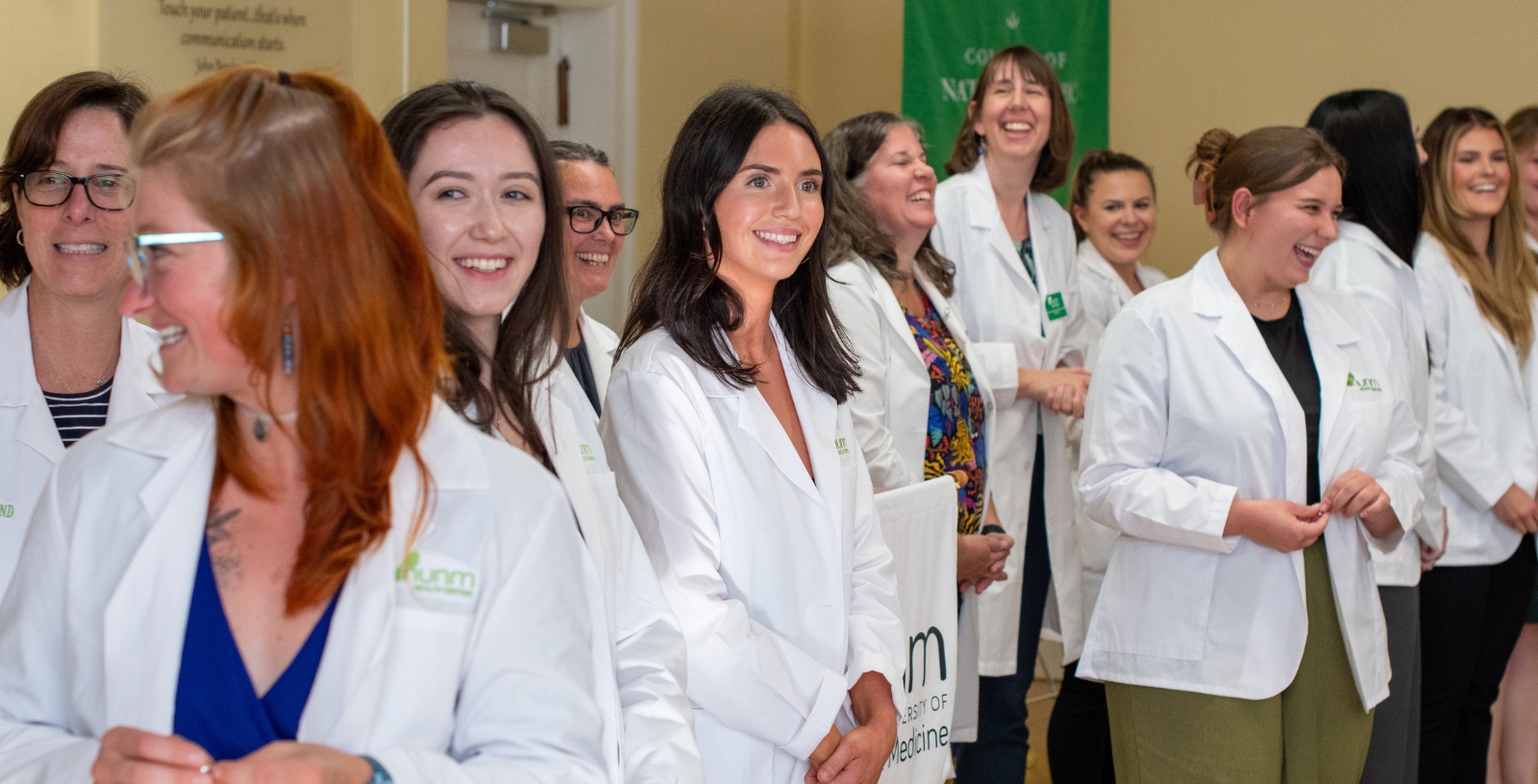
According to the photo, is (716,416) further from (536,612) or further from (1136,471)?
(1136,471)

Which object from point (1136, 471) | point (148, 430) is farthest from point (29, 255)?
point (1136, 471)

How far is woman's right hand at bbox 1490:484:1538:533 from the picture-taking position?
10.7 ft

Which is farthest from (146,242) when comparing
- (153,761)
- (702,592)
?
(702,592)

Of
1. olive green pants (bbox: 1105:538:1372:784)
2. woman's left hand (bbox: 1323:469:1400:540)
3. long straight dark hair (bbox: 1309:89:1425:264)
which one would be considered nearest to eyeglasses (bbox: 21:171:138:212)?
olive green pants (bbox: 1105:538:1372:784)

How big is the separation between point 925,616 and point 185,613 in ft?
4.96

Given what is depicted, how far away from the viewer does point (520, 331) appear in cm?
160

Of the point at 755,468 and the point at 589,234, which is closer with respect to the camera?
the point at 755,468

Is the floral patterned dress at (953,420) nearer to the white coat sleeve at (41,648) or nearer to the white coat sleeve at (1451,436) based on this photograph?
the white coat sleeve at (1451,436)

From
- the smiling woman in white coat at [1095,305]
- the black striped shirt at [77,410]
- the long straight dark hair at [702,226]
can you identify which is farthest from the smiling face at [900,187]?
the black striped shirt at [77,410]

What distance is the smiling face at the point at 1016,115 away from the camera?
364cm

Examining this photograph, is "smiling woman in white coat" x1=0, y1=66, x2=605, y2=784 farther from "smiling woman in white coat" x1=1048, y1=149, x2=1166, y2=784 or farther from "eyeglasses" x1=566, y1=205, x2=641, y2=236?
"smiling woman in white coat" x1=1048, y1=149, x2=1166, y2=784

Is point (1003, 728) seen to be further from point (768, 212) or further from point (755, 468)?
point (768, 212)

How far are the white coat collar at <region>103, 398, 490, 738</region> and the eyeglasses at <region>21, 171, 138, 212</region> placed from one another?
2.90ft

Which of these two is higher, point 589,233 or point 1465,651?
point 589,233
